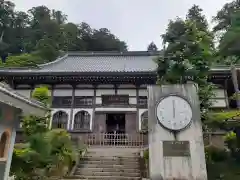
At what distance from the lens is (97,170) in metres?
9.13

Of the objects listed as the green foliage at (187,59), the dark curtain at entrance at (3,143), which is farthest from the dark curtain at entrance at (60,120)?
the dark curtain at entrance at (3,143)

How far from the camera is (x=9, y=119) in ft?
19.0

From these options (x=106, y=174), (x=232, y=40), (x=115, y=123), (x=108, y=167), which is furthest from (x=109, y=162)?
(x=115, y=123)

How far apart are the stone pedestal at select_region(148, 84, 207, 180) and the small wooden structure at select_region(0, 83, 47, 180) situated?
128 inches

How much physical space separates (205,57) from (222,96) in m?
6.65

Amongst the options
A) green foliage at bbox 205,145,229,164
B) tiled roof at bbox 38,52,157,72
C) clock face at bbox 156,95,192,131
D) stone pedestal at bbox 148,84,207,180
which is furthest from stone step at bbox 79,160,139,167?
tiled roof at bbox 38,52,157,72

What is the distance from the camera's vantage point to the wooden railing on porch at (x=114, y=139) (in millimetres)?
14141

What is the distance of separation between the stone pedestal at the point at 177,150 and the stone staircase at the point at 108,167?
2.27m

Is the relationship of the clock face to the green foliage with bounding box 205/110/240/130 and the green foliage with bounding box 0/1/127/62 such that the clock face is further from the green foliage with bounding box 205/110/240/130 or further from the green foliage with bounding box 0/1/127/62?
the green foliage with bounding box 0/1/127/62

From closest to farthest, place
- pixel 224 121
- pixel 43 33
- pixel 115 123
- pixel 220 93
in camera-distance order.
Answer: pixel 224 121, pixel 220 93, pixel 115 123, pixel 43 33

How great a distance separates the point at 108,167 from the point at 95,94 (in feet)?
23.1

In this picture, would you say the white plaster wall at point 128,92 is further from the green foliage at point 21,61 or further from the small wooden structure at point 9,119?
the green foliage at point 21,61

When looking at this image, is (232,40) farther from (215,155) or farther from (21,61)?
(21,61)

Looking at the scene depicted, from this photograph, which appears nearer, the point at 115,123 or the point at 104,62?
the point at 115,123
